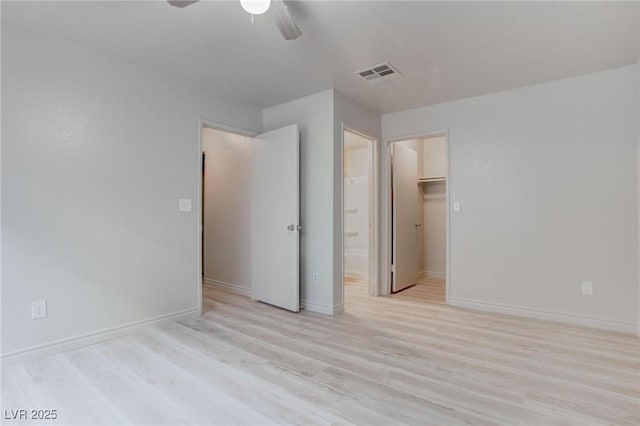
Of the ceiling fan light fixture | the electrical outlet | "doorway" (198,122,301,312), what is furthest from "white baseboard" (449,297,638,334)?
the electrical outlet

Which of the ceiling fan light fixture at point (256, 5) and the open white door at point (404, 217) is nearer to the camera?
the ceiling fan light fixture at point (256, 5)

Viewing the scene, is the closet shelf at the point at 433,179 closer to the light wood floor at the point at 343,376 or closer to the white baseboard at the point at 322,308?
the light wood floor at the point at 343,376

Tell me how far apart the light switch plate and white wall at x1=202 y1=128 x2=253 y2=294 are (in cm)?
99

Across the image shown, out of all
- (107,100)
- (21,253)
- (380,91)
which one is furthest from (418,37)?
(21,253)

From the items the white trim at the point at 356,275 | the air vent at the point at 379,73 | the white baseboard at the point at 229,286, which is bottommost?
the white trim at the point at 356,275

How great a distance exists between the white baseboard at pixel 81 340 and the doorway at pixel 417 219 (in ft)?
8.82

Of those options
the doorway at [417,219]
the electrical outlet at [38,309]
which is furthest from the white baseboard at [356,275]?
the electrical outlet at [38,309]

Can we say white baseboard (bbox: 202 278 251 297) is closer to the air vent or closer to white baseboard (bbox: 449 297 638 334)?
white baseboard (bbox: 449 297 638 334)

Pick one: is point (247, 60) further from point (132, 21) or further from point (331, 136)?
point (331, 136)

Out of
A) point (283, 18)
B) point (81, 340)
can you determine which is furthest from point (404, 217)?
point (81, 340)

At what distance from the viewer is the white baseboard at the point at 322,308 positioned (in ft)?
10.8

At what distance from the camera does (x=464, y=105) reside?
11.9ft

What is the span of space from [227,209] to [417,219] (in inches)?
111

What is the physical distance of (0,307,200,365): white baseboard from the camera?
2176mm
